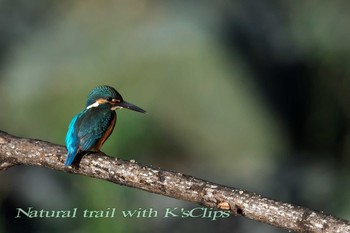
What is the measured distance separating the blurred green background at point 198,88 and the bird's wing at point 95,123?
168 centimetres

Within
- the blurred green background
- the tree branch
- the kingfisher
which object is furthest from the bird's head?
the blurred green background

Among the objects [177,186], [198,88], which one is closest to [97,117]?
[177,186]

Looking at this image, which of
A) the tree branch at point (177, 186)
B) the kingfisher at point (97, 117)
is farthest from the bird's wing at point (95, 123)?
the tree branch at point (177, 186)

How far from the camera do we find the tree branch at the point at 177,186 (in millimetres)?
1791

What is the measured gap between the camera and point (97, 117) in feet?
7.34

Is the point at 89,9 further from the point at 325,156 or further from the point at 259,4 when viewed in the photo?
the point at 325,156

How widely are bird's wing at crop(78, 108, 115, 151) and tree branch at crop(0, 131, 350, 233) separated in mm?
117

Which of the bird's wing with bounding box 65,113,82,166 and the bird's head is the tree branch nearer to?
the bird's wing with bounding box 65,113,82,166

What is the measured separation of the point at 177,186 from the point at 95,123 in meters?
0.42

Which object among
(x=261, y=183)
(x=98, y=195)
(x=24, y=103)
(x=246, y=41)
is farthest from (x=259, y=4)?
(x=98, y=195)

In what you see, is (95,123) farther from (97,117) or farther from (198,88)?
(198,88)

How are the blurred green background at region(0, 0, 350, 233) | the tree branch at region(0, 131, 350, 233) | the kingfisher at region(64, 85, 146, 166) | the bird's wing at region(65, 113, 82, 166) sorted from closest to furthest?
the tree branch at region(0, 131, 350, 233) → the bird's wing at region(65, 113, 82, 166) → the kingfisher at region(64, 85, 146, 166) → the blurred green background at region(0, 0, 350, 233)

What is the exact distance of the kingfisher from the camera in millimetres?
2197

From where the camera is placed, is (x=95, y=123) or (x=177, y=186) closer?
(x=177, y=186)
